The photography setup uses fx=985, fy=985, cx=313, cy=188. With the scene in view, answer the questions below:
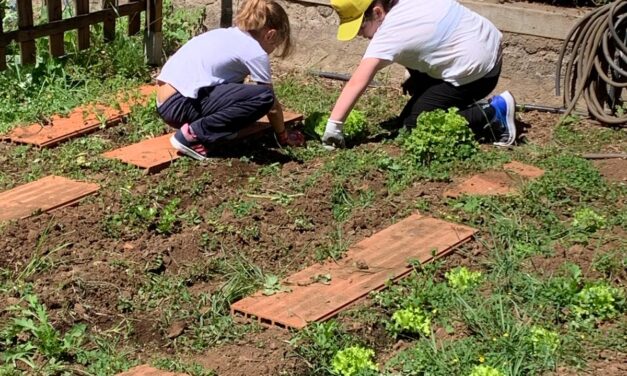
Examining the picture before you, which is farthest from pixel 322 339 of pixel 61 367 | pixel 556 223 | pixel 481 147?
pixel 481 147

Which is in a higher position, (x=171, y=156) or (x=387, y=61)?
(x=387, y=61)

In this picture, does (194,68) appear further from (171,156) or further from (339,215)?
(339,215)

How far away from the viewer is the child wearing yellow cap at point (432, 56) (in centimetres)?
568

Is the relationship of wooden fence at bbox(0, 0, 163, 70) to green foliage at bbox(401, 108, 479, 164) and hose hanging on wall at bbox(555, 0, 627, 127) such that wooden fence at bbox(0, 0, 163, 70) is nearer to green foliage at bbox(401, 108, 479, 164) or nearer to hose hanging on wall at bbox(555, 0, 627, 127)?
green foliage at bbox(401, 108, 479, 164)

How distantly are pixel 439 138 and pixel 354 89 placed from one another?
0.60m

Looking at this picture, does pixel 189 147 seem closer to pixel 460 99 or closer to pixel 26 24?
pixel 460 99

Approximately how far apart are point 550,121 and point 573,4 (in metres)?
0.95

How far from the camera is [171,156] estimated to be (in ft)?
18.2

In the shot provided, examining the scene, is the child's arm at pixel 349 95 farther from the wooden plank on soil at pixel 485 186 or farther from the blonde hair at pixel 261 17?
the wooden plank on soil at pixel 485 186

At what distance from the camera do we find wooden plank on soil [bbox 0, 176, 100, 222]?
4.79 m

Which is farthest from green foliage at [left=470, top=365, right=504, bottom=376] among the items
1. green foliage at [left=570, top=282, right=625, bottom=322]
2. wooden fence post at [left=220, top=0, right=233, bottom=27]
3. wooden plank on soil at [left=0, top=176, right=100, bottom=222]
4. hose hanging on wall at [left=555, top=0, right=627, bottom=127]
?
wooden fence post at [left=220, top=0, right=233, bottom=27]

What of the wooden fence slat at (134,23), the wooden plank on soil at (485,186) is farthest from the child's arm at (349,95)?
the wooden fence slat at (134,23)

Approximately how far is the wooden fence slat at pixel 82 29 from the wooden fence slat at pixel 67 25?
29 mm

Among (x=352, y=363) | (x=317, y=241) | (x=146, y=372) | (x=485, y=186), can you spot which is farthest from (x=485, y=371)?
(x=485, y=186)
